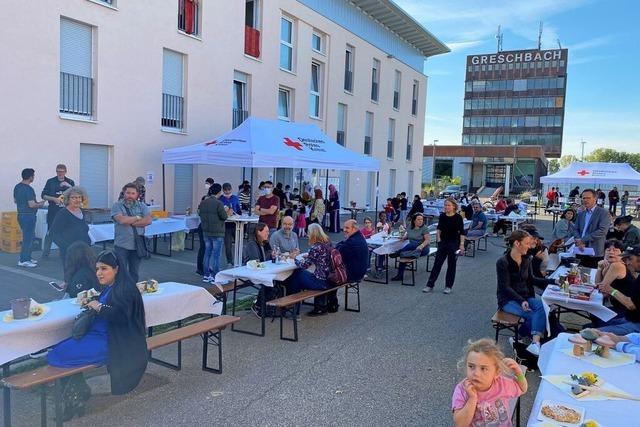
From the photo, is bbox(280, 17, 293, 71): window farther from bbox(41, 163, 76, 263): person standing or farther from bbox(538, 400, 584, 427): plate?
bbox(538, 400, 584, 427): plate

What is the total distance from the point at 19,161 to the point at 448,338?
387 inches

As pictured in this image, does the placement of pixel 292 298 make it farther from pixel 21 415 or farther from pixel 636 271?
pixel 636 271

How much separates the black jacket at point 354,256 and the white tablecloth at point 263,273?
913 mm

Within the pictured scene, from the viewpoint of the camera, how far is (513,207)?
790 inches

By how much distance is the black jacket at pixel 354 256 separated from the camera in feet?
24.1

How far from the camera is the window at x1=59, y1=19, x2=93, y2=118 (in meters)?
11.7

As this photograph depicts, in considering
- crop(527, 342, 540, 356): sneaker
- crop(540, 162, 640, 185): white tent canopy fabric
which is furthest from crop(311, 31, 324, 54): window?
crop(527, 342, 540, 356): sneaker

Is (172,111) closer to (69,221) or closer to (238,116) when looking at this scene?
(238,116)

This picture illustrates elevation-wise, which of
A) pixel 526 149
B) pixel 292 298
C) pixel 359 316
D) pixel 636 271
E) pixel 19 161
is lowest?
pixel 359 316

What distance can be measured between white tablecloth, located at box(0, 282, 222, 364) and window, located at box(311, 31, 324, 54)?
58.9ft

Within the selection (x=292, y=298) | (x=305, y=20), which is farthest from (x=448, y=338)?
(x=305, y=20)

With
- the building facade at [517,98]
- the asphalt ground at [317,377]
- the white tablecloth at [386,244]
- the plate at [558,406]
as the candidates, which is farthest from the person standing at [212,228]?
the building facade at [517,98]

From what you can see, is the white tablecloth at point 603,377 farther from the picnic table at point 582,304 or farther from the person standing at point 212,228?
the person standing at point 212,228

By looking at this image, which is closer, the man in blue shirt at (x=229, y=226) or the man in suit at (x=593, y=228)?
the man in suit at (x=593, y=228)
